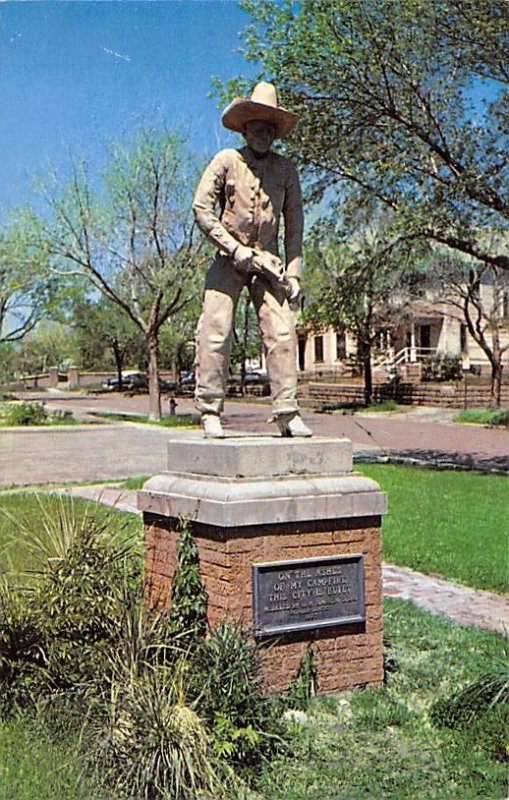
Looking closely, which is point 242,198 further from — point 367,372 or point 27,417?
point 367,372

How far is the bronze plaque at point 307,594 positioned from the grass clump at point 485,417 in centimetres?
2434

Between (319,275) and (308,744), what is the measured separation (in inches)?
1229

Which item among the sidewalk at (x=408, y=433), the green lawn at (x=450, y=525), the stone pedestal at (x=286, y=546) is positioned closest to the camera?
the stone pedestal at (x=286, y=546)

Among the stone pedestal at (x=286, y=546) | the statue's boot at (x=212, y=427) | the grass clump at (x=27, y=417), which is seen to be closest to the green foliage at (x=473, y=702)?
the stone pedestal at (x=286, y=546)

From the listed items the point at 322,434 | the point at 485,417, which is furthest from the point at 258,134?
the point at 485,417

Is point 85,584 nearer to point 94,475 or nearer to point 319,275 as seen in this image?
point 94,475

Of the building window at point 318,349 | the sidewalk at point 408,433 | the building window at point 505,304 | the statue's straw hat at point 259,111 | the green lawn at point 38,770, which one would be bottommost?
the sidewalk at point 408,433

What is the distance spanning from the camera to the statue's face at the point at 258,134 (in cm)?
617

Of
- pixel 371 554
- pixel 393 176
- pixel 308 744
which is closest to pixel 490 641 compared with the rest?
pixel 371 554

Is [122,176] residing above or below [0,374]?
above

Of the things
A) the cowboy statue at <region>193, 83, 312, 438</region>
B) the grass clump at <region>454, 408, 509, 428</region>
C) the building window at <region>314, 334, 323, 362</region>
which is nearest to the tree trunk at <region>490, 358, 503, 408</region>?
the grass clump at <region>454, 408, 509, 428</region>

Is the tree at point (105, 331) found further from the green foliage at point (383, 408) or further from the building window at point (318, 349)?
the green foliage at point (383, 408)

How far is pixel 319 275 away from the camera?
35.5m

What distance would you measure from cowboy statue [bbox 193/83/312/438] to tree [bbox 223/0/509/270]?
29.9 ft
